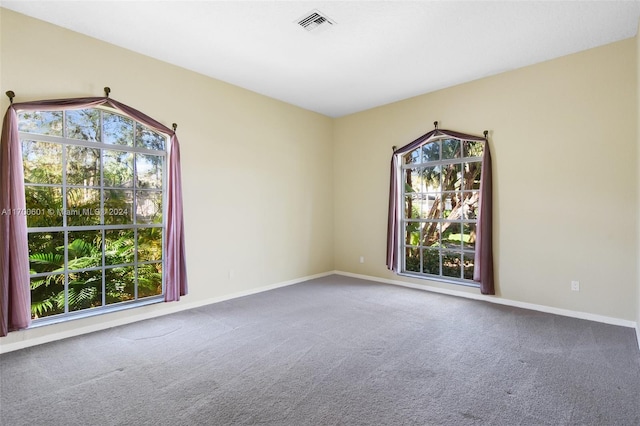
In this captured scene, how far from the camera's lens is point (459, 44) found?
343 cm

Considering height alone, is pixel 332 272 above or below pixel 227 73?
below

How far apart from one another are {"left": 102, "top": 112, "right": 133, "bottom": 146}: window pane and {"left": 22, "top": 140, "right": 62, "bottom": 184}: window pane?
476mm

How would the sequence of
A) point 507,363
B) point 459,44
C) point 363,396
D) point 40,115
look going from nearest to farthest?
point 363,396 → point 507,363 → point 40,115 → point 459,44

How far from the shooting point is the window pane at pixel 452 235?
4.71 meters

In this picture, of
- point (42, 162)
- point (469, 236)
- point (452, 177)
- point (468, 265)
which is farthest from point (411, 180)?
point (42, 162)

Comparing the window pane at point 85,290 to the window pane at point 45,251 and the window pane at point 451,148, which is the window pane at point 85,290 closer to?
the window pane at point 45,251

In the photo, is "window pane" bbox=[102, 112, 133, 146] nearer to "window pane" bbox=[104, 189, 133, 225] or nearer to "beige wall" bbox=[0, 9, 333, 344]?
"beige wall" bbox=[0, 9, 333, 344]

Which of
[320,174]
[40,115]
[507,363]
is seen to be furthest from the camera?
[320,174]

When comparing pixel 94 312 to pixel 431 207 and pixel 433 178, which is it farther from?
pixel 433 178

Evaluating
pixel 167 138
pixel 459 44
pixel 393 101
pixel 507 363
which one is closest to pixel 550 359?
pixel 507 363

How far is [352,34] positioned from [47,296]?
4046mm

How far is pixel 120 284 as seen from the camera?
3623mm

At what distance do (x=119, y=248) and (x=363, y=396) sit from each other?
308cm

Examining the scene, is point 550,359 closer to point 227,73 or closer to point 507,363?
point 507,363
